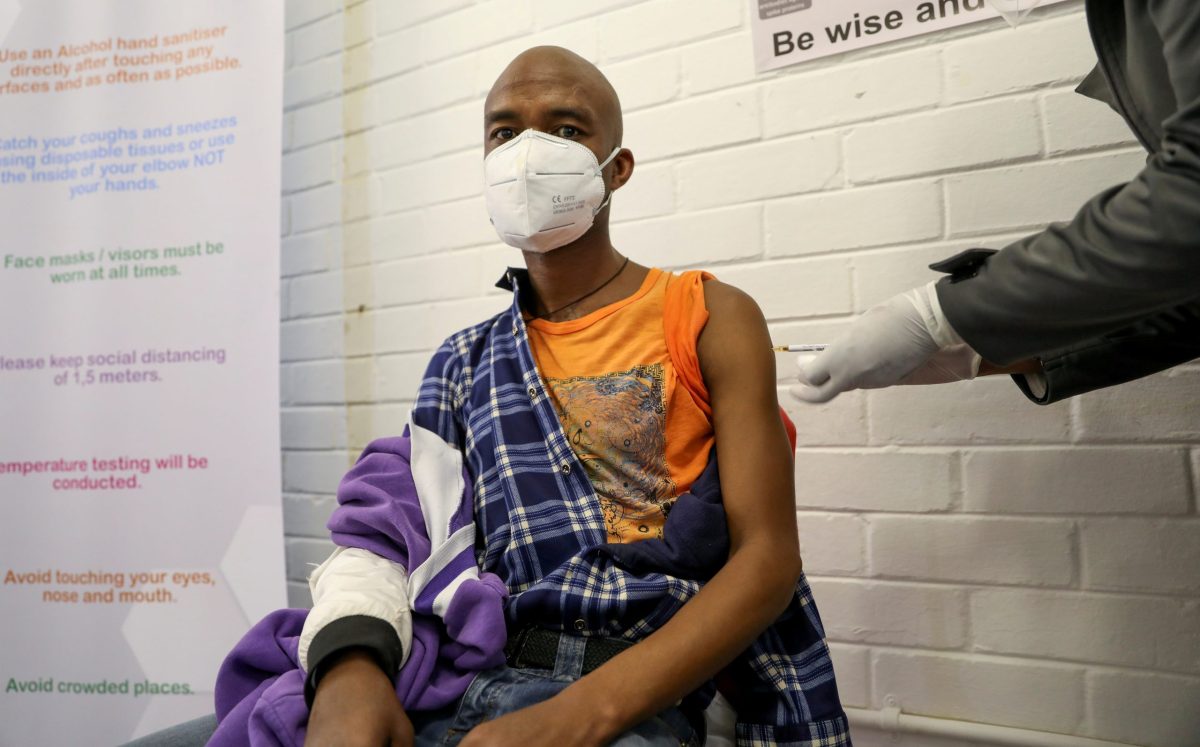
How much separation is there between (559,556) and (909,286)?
80cm

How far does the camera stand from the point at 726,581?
2.88 ft

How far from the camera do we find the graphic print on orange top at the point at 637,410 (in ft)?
3.28

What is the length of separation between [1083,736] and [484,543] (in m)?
1.00

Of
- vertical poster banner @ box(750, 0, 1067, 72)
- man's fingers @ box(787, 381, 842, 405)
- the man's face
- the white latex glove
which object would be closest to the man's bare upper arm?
man's fingers @ box(787, 381, 842, 405)

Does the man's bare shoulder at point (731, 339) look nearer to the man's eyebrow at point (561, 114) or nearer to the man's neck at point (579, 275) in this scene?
the man's neck at point (579, 275)

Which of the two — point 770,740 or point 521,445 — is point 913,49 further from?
point 770,740

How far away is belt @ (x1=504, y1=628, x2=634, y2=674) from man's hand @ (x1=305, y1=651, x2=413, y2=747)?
0.14 m

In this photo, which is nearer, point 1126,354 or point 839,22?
point 1126,354

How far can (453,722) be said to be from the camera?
0.87m

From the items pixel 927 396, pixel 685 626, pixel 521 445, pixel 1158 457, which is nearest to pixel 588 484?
pixel 521 445

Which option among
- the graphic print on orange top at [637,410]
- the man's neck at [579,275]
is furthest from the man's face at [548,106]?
the graphic print on orange top at [637,410]

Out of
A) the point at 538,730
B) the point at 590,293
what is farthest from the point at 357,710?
the point at 590,293

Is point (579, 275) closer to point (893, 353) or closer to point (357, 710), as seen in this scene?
point (893, 353)

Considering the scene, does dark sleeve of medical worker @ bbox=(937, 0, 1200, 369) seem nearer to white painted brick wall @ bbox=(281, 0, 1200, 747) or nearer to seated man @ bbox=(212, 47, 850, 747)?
seated man @ bbox=(212, 47, 850, 747)
